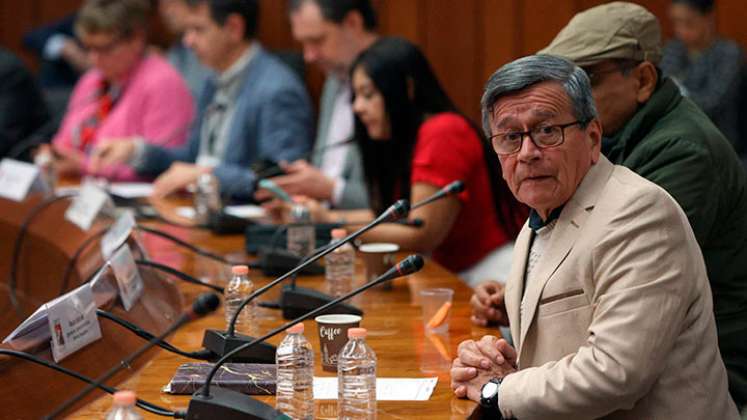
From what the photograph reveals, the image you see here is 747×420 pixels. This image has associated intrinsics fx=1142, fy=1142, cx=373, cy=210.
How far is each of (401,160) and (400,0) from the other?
227 cm

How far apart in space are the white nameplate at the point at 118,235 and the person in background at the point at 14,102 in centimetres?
253

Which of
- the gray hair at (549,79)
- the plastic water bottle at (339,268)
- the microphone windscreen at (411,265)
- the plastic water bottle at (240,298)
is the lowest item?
the plastic water bottle at (339,268)

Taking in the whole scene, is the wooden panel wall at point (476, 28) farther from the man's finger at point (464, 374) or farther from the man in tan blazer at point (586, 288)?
the man's finger at point (464, 374)

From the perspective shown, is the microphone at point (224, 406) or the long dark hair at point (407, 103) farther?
the long dark hair at point (407, 103)

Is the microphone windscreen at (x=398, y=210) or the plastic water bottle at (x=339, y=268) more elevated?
the microphone windscreen at (x=398, y=210)

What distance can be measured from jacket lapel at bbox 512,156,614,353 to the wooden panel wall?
3002 millimetres

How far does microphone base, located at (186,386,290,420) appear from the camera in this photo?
5.34 feet

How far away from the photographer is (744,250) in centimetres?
222

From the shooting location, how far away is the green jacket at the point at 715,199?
7.06 feet

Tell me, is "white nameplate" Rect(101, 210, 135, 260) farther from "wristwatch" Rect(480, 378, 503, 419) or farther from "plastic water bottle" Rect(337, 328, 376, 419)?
"wristwatch" Rect(480, 378, 503, 419)

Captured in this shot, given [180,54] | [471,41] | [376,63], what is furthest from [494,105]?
[180,54]

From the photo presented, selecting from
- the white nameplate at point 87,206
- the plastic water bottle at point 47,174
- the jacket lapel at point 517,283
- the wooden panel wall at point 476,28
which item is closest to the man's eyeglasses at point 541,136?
the jacket lapel at point 517,283

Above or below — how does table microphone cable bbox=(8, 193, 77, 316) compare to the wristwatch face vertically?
below

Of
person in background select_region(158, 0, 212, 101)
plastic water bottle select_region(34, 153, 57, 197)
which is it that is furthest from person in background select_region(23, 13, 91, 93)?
plastic water bottle select_region(34, 153, 57, 197)
